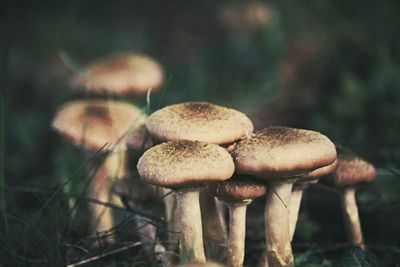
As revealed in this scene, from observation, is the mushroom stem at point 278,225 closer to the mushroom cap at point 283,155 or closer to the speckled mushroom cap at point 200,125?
the mushroom cap at point 283,155

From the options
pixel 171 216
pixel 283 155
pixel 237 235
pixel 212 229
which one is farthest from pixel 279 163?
pixel 171 216

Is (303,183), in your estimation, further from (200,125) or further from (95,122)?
(95,122)

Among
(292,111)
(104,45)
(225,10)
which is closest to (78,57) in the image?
(104,45)

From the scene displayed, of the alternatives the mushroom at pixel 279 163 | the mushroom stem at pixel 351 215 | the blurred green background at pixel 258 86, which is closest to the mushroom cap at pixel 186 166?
the mushroom at pixel 279 163

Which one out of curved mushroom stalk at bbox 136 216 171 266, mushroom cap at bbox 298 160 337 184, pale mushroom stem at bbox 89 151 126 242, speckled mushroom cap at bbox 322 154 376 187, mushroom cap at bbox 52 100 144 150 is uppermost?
mushroom cap at bbox 298 160 337 184

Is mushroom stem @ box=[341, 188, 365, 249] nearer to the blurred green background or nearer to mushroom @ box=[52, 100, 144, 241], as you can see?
Result: the blurred green background

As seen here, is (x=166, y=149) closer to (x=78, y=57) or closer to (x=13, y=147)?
(x=13, y=147)

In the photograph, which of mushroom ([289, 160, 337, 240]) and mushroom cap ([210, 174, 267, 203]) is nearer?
mushroom cap ([210, 174, 267, 203])

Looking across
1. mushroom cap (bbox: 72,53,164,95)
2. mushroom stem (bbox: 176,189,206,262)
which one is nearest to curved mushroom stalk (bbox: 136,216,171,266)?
mushroom stem (bbox: 176,189,206,262)
